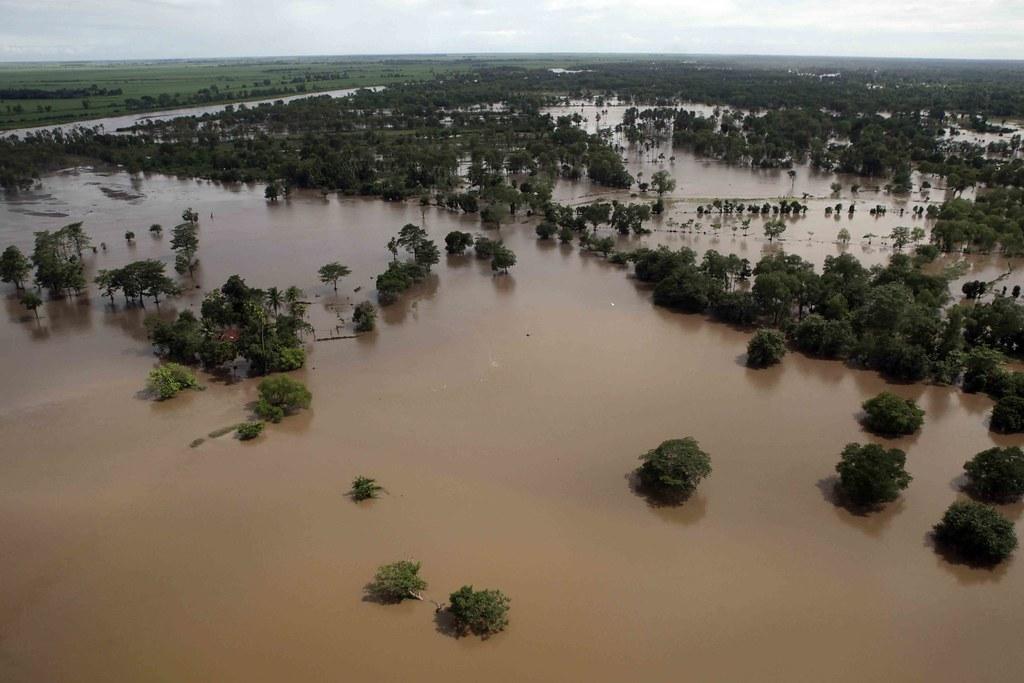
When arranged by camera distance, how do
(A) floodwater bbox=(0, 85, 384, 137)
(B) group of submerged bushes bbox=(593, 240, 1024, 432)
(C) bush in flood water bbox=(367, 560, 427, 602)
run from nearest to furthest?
(C) bush in flood water bbox=(367, 560, 427, 602), (B) group of submerged bushes bbox=(593, 240, 1024, 432), (A) floodwater bbox=(0, 85, 384, 137)

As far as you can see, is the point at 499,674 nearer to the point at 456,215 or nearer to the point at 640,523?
the point at 640,523

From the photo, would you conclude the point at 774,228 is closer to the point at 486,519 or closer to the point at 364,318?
the point at 364,318

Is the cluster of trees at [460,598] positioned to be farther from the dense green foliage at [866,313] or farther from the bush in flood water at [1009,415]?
the dense green foliage at [866,313]

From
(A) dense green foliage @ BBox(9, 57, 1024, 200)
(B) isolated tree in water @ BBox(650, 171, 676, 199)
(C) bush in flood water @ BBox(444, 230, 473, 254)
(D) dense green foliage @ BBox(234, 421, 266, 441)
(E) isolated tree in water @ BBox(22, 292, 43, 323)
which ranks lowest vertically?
(D) dense green foliage @ BBox(234, 421, 266, 441)

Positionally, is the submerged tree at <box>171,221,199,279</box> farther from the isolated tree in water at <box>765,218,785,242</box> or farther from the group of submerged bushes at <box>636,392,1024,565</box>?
the isolated tree in water at <box>765,218,785,242</box>

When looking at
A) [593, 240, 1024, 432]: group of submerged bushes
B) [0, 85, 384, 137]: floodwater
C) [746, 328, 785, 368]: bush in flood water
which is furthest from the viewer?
[0, 85, 384, 137]: floodwater

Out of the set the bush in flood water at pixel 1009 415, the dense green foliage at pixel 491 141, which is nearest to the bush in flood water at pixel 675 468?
the bush in flood water at pixel 1009 415

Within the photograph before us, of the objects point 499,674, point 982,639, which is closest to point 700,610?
point 499,674


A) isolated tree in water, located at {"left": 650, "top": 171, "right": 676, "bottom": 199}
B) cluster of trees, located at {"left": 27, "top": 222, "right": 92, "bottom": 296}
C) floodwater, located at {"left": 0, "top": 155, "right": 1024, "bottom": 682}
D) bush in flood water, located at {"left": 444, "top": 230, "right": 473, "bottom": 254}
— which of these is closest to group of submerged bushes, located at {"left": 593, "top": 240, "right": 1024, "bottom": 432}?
floodwater, located at {"left": 0, "top": 155, "right": 1024, "bottom": 682}
